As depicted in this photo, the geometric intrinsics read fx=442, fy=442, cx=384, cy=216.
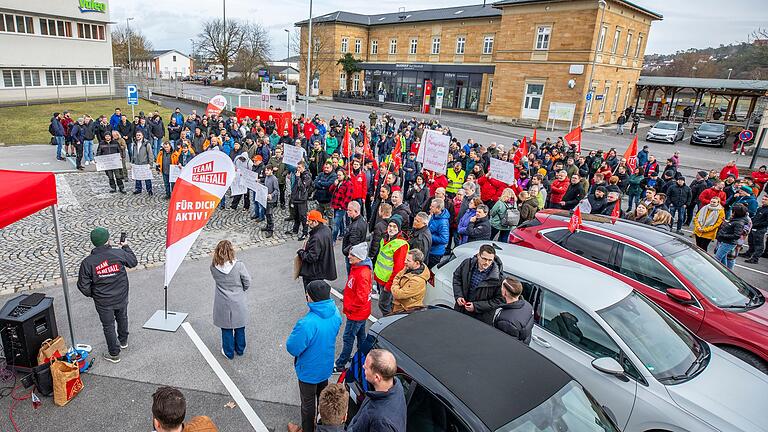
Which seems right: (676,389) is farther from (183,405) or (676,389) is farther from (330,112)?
(330,112)

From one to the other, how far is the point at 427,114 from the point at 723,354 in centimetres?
4190

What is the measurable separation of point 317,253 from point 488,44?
43711 millimetres

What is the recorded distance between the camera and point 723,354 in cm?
496

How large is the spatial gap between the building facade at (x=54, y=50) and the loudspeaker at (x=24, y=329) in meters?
35.1

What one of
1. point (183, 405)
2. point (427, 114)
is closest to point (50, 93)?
point (427, 114)

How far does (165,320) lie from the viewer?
678 cm

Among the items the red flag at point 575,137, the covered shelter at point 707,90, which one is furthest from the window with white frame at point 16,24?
the covered shelter at point 707,90

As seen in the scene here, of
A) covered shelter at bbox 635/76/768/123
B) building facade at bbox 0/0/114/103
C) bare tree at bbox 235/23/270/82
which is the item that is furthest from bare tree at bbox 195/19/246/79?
covered shelter at bbox 635/76/768/123

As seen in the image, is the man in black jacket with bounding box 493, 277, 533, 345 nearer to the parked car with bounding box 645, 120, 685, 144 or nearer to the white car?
the white car

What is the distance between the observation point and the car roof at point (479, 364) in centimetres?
326

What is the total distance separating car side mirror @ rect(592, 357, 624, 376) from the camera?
4.34m

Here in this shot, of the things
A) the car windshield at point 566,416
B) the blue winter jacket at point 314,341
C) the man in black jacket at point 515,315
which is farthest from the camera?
the man in black jacket at point 515,315

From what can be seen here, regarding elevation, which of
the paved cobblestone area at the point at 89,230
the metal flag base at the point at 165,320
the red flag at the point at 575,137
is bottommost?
the metal flag base at the point at 165,320

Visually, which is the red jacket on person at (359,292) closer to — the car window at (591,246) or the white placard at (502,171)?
the car window at (591,246)
